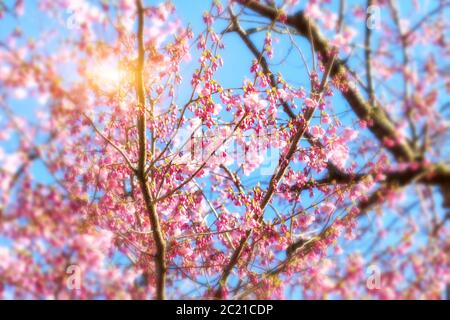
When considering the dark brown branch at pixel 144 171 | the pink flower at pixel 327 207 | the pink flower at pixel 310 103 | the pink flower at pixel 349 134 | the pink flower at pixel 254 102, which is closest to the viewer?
the dark brown branch at pixel 144 171

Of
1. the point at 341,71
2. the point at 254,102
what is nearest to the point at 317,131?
the point at 341,71

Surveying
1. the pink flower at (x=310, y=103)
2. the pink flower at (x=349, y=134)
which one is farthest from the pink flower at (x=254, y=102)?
the pink flower at (x=349, y=134)

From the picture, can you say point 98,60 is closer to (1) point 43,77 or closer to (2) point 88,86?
(2) point 88,86

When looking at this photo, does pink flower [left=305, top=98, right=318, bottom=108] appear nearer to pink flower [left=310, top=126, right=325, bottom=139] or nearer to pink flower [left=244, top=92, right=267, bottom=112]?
pink flower [left=310, top=126, right=325, bottom=139]

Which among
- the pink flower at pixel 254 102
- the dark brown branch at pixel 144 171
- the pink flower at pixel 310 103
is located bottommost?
the dark brown branch at pixel 144 171

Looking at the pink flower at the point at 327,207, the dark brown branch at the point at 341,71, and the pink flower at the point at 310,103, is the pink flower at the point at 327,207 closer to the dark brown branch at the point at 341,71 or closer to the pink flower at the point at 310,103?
the dark brown branch at the point at 341,71

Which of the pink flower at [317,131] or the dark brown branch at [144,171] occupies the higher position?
the pink flower at [317,131]

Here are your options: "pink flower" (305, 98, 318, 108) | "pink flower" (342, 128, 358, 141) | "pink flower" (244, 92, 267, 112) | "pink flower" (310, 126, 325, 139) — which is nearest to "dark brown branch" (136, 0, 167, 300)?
"pink flower" (244, 92, 267, 112)

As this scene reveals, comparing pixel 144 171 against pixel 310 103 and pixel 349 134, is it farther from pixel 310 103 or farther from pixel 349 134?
pixel 349 134

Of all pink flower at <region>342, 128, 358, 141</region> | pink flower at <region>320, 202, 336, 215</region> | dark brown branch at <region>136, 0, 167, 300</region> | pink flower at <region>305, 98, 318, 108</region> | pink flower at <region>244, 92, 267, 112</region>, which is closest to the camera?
dark brown branch at <region>136, 0, 167, 300</region>

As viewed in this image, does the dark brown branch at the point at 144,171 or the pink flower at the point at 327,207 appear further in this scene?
the pink flower at the point at 327,207

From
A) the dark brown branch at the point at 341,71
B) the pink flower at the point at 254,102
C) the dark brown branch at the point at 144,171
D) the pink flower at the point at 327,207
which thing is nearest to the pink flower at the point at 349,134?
the dark brown branch at the point at 341,71

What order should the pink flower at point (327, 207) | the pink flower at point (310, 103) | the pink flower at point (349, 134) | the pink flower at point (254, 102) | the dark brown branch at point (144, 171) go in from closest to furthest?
1. the dark brown branch at point (144, 171)
2. the pink flower at point (254, 102)
3. the pink flower at point (310, 103)
4. the pink flower at point (327, 207)
5. the pink flower at point (349, 134)
